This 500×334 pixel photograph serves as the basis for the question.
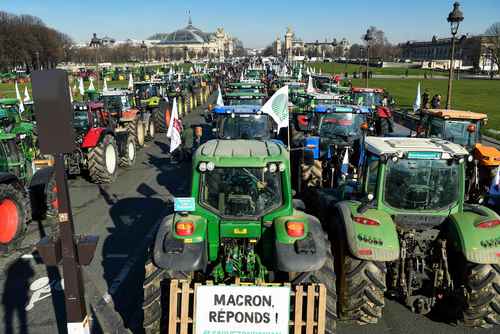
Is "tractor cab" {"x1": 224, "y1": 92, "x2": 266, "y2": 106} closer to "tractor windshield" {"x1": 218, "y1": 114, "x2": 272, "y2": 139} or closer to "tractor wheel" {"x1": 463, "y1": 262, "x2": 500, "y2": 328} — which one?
"tractor windshield" {"x1": 218, "y1": 114, "x2": 272, "y2": 139}

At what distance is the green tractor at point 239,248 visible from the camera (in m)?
4.39

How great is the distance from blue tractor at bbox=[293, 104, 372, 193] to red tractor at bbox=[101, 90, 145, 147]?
701 cm

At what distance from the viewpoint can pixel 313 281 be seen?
4.77 metres

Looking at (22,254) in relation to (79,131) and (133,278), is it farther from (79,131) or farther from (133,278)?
(79,131)

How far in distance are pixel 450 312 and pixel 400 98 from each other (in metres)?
32.1

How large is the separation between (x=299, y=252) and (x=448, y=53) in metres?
134

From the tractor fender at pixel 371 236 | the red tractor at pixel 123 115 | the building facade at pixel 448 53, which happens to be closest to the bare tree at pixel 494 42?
the building facade at pixel 448 53

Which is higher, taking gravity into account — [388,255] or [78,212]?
[388,255]

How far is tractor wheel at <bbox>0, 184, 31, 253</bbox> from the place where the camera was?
25.7 feet

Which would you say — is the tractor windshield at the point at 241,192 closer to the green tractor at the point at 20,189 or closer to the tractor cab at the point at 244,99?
the green tractor at the point at 20,189

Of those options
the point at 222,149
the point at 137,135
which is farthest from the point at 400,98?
the point at 222,149

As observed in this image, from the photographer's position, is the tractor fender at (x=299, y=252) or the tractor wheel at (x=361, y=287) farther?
the tractor wheel at (x=361, y=287)

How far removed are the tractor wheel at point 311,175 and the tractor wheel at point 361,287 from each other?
4232mm

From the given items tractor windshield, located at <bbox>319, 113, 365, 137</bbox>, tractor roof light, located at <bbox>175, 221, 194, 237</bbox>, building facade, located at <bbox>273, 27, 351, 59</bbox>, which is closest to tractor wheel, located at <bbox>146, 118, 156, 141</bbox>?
tractor windshield, located at <bbox>319, 113, 365, 137</bbox>
